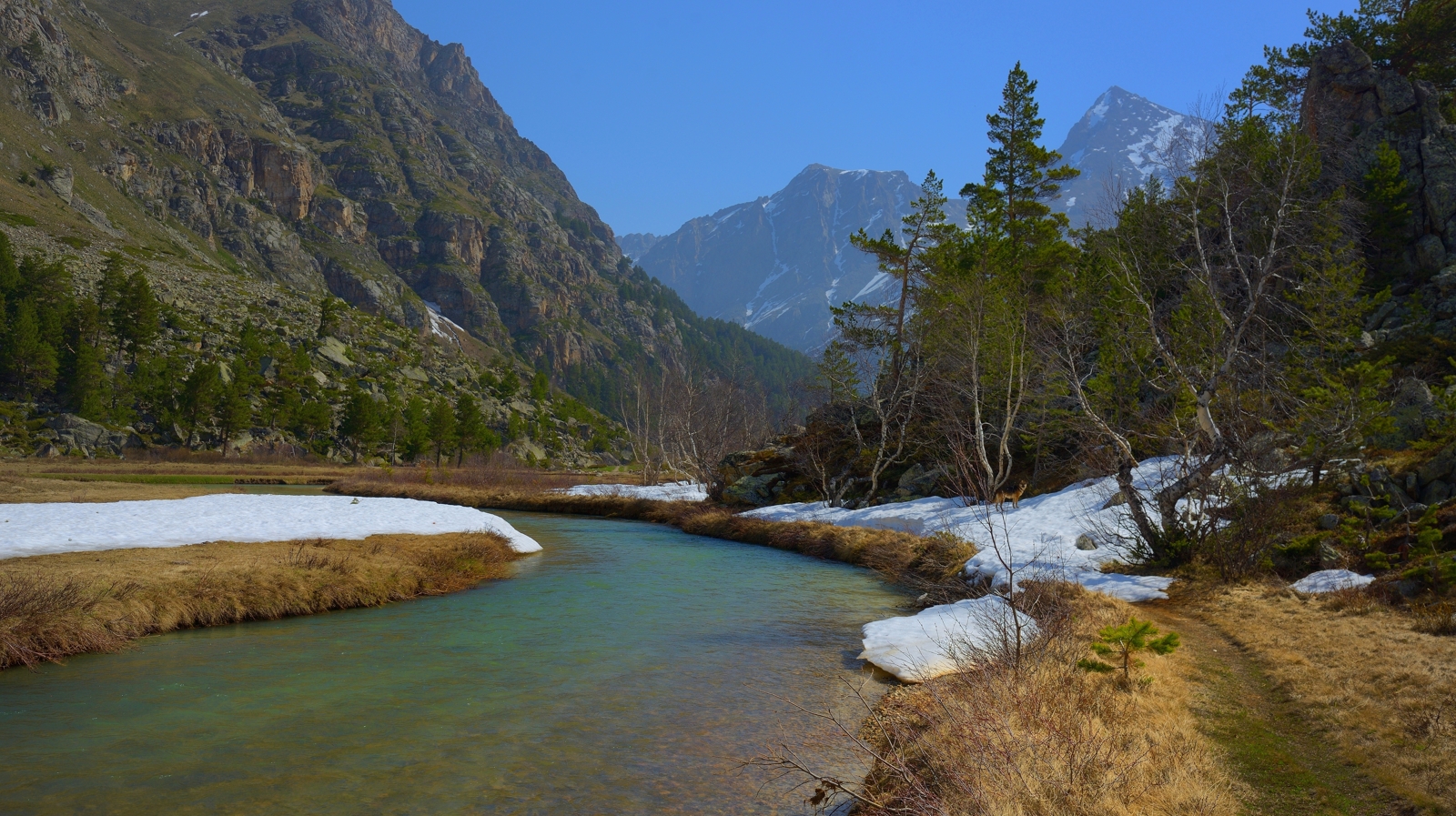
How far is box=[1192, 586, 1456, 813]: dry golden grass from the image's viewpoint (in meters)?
6.27

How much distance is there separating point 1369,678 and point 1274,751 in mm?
2462

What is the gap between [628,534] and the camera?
35594 millimetres

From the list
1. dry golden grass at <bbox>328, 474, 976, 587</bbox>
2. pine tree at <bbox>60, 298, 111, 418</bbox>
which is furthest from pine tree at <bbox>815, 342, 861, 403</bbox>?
pine tree at <bbox>60, 298, 111, 418</bbox>

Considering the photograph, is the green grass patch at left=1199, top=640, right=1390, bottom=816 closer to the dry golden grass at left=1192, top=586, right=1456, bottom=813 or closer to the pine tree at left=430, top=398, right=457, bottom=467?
the dry golden grass at left=1192, top=586, right=1456, bottom=813

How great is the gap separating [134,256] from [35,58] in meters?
68.1

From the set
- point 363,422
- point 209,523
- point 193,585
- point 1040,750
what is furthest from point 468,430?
point 1040,750

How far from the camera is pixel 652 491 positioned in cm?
5806

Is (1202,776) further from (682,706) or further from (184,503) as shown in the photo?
(184,503)

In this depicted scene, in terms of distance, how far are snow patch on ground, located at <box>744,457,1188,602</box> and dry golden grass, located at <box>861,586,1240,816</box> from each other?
4.81m

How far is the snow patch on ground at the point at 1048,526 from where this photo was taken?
17.8 meters

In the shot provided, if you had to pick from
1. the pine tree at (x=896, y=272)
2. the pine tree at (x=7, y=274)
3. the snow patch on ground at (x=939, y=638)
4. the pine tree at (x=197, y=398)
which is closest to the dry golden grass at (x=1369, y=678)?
the snow patch on ground at (x=939, y=638)

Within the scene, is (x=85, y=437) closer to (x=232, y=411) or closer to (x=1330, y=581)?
(x=232, y=411)

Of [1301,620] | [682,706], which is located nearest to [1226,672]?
[1301,620]

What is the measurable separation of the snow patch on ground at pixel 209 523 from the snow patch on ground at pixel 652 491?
2193cm
